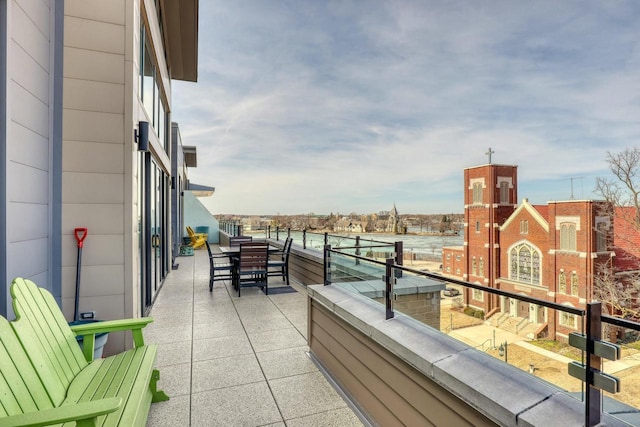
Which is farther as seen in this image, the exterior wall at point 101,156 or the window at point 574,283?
the window at point 574,283

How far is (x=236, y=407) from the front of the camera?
2461mm

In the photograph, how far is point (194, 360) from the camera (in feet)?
10.7

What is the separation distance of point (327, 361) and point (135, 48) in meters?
3.73

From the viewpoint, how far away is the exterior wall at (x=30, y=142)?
2.08 metres

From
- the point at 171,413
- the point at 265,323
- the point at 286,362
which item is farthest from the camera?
the point at 265,323

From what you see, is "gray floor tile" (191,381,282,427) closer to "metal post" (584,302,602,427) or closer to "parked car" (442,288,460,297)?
"parked car" (442,288,460,297)

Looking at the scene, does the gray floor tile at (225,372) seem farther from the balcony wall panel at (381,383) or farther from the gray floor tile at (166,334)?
the gray floor tile at (166,334)

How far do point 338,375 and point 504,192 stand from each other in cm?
3248

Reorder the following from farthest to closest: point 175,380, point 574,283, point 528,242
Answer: point 528,242
point 574,283
point 175,380

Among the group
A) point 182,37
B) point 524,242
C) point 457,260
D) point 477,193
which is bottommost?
point 457,260

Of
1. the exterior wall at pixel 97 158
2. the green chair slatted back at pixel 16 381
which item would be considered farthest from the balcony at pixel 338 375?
the exterior wall at pixel 97 158

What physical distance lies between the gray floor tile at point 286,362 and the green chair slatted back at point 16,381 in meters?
1.70

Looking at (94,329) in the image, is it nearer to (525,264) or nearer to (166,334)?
(166,334)

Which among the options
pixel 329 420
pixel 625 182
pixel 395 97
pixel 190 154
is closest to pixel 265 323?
pixel 329 420
